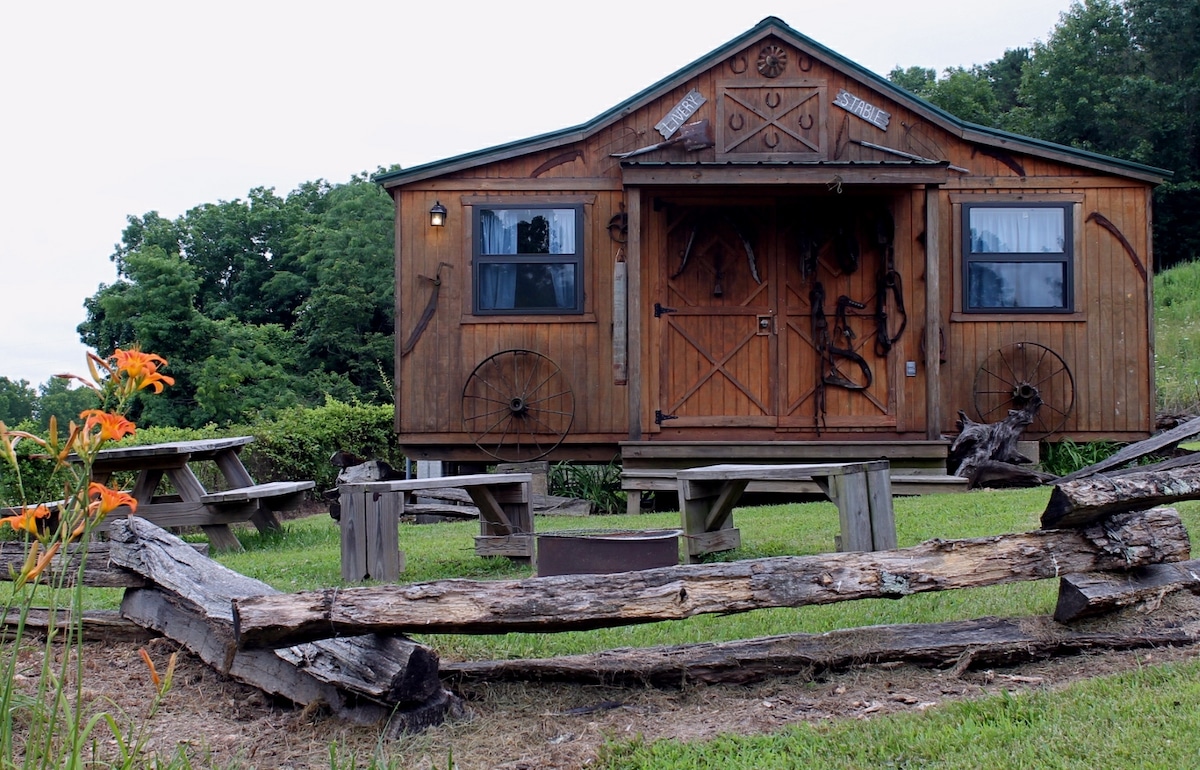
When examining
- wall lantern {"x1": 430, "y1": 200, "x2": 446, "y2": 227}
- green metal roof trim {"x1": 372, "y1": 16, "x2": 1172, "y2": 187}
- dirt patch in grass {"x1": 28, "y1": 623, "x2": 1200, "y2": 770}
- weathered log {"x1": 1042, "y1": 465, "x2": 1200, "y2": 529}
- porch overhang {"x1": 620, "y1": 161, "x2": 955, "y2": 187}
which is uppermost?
green metal roof trim {"x1": 372, "y1": 16, "x2": 1172, "y2": 187}

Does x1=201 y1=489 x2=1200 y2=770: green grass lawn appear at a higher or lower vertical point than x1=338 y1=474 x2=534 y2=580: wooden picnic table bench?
lower

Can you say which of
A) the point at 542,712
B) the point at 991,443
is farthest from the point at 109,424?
the point at 991,443

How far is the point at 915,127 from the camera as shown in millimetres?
11258

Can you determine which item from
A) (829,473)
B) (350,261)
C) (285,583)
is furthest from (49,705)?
(350,261)

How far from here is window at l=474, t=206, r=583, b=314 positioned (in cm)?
1125

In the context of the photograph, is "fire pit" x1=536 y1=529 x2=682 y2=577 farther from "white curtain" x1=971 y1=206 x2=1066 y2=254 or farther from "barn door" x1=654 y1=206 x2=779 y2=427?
"white curtain" x1=971 y1=206 x2=1066 y2=254

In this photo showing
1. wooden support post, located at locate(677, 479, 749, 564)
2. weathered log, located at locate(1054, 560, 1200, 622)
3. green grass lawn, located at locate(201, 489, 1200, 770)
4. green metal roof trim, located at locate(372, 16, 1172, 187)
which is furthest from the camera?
green metal roof trim, located at locate(372, 16, 1172, 187)

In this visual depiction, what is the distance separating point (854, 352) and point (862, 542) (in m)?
5.66

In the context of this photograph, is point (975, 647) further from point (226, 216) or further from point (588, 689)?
point (226, 216)

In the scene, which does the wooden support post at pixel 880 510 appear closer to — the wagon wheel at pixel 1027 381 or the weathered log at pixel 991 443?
the weathered log at pixel 991 443

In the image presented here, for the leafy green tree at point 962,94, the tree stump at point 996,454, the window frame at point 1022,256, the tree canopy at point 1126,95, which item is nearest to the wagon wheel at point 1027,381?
the tree stump at point 996,454

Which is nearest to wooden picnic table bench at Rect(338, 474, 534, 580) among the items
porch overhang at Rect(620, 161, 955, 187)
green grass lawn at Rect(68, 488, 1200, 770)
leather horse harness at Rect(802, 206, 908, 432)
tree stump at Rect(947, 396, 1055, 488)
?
green grass lawn at Rect(68, 488, 1200, 770)

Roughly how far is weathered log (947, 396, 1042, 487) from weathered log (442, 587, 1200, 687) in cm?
676

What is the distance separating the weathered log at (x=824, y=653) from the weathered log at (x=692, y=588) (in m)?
0.24
